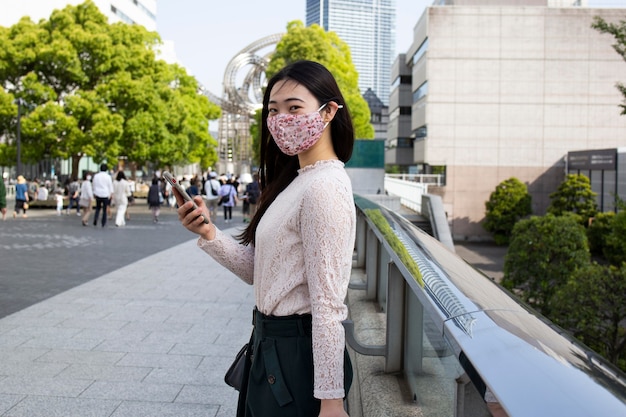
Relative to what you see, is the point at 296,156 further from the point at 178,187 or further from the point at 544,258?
the point at 544,258

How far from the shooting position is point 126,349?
611 cm

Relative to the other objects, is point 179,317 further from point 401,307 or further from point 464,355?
point 464,355

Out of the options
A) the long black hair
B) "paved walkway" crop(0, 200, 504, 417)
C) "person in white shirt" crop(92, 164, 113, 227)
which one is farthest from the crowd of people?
the long black hair

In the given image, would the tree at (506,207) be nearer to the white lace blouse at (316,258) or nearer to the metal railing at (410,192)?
the metal railing at (410,192)

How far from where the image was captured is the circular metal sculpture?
84856 millimetres

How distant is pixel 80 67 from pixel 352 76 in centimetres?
2255

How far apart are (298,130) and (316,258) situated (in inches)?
17.5

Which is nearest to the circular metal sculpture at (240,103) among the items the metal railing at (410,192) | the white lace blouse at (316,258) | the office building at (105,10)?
the office building at (105,10)

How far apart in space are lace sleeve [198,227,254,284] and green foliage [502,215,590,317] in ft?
46.2

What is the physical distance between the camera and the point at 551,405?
37.9 inches

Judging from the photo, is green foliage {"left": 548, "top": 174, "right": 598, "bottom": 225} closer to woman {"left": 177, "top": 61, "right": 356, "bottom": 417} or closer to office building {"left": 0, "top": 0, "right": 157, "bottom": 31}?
office building {"left": 0, "top": 0, "right": 157, "bottom": 31}

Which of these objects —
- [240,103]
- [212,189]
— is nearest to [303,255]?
[212,189]

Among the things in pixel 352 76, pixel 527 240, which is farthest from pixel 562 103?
pixel 527 240

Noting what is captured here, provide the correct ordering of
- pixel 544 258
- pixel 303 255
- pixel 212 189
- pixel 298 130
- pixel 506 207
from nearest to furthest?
pixel 303 255, pixel 298 130, pixel 544 258, pixel 212 189, pixel 506 207
